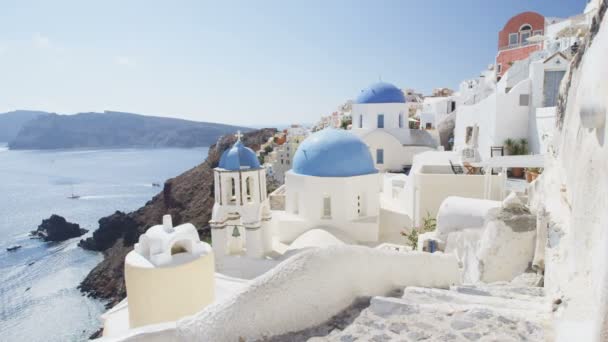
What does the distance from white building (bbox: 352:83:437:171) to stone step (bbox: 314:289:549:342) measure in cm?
1675

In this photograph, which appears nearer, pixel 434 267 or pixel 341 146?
pixel 434 267

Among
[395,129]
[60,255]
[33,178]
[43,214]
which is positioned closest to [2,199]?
[43,214]

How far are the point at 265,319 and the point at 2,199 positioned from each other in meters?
77.0

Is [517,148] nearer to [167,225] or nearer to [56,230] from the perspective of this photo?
[167,225]

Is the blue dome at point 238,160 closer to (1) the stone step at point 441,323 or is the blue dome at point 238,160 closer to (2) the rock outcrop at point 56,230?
(1) the stone step at point 441,323

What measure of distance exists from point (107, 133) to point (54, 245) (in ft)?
487

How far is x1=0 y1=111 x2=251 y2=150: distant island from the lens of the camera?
168750mm

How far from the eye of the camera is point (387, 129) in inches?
804

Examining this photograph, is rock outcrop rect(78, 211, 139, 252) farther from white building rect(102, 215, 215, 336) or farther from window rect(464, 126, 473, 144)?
white building rect(102, 215, 215, 336)

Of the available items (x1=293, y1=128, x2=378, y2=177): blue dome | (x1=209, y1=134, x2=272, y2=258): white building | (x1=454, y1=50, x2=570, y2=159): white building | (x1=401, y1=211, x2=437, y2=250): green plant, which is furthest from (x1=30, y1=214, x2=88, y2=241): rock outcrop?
(x1=454, y1=50, x2=570, y2=159): white building

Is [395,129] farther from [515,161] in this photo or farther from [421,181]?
[515,161]

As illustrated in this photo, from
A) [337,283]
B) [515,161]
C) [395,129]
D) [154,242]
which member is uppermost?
[395,129]

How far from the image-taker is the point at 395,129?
67.2 feet

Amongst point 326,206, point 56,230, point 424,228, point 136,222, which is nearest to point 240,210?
point 326,206
